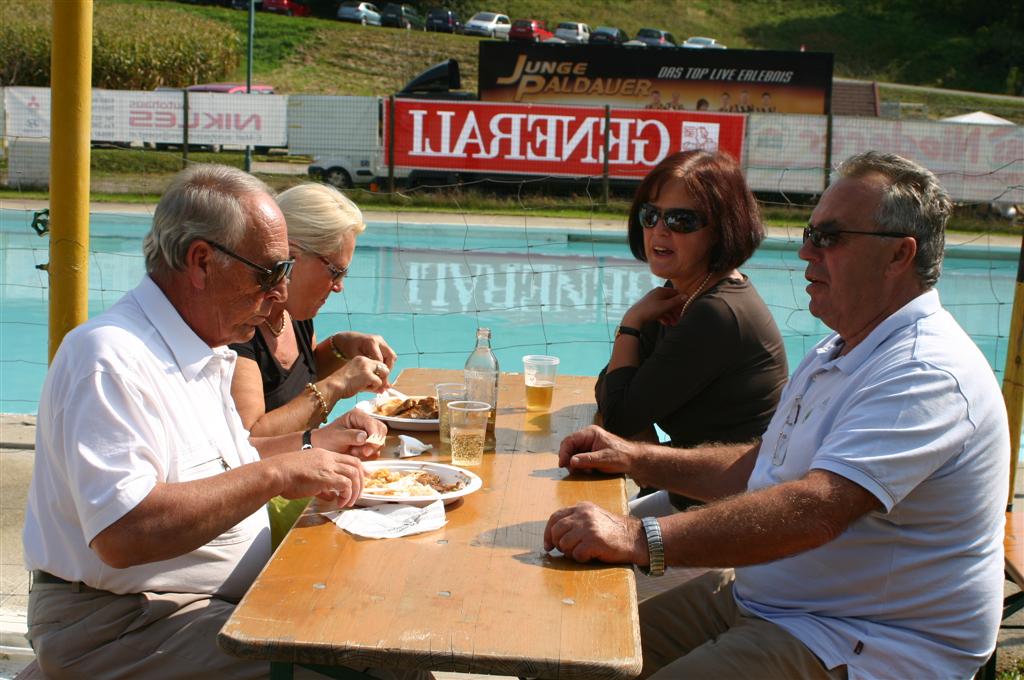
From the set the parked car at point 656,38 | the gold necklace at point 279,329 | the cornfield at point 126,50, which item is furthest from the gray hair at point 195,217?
the parked car at point 656,38

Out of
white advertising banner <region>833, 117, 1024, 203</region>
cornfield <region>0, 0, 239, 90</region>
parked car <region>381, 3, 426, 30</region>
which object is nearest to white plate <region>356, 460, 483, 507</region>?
white advertising banner <region>833, 117, 1024, 203</region>

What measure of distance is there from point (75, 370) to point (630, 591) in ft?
3.47

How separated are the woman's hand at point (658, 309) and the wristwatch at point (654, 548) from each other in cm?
124

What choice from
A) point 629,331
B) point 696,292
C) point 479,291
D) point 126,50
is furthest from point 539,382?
point 126,50

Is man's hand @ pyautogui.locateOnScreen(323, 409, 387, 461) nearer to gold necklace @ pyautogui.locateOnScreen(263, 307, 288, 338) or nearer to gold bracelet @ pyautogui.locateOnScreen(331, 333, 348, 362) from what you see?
gold necklace @ pyautogui.locateOnScreen(263, 307, 288, 338)

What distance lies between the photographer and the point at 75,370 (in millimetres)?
1907

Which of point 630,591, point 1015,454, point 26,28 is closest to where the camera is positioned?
point 630,591

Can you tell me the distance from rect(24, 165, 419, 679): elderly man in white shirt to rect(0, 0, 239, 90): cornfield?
2850 centimetres

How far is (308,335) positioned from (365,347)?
20cm

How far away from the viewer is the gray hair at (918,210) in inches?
84.5

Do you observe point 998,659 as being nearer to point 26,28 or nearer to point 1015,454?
point 1015,454

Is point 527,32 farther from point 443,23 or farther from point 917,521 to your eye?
point 917,521

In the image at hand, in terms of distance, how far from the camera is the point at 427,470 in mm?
2406

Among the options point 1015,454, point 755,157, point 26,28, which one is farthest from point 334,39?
point 1015,454
